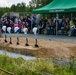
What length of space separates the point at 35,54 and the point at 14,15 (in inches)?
824

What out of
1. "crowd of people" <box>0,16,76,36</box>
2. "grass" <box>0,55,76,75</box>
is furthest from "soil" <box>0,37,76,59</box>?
"crowd of people" <box>0,16,76,36</box>

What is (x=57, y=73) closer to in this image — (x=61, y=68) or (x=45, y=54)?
(x=61, y=68)

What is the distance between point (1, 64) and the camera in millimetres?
11219

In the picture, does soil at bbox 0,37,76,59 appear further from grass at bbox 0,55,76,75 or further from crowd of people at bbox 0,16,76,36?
crowd of people at bbox 0,16,76,36

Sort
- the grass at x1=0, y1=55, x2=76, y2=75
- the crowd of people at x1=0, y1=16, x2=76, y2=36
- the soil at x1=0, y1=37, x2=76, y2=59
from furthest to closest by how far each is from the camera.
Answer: the crowd of people at x1=0, y1=16, x2=76, y2=36
the soil at x1=0, y1=37, x2=76, y2=59
the grass at x1=0, y1=55, x2=76, y2=75

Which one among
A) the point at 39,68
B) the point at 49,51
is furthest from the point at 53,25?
the point at 39,68

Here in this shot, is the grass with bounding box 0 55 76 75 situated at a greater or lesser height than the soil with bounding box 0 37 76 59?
greater

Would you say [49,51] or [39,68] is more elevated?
[39,68]

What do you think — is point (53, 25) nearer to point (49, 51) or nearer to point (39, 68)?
point (49, 51)

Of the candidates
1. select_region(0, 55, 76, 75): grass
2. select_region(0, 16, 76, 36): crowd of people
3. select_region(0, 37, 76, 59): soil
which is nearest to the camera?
select_region(0, 55, 76, 75): grass

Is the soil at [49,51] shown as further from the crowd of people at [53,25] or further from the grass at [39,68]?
the crowd of people at [53,25]

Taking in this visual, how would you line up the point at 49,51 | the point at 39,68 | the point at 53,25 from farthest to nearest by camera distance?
the point at 53,25, the point at 49,51, the point at 39,68

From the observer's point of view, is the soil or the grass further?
the soil

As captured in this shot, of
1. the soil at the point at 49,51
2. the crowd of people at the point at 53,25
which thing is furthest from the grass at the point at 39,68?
the crowd of people at the point at 53,25
